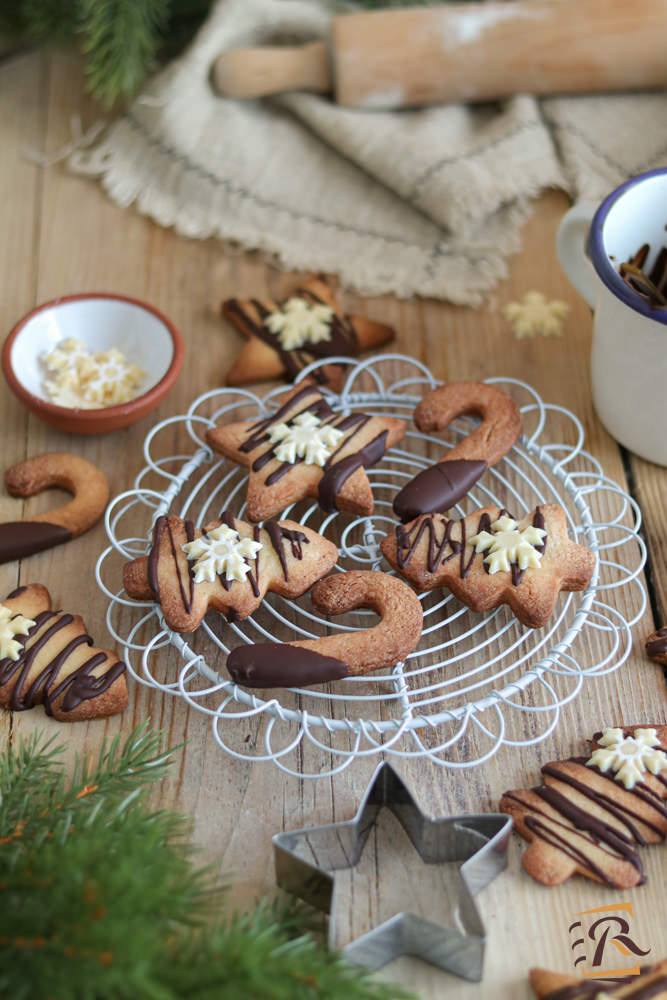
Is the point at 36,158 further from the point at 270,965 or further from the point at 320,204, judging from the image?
the point at 270,965

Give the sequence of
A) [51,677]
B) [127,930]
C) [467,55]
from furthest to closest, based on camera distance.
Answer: [467,55] → [51,677] → [127,930]

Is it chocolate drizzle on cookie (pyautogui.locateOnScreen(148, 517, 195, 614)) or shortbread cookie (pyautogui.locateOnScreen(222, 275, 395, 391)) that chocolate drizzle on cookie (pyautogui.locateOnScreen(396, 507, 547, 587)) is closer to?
chocolate drizzle on cookie (pyautogui.locateOnScreen(148, 517, 195, 614))

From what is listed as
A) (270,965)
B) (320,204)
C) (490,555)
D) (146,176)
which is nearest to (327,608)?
(490,555)

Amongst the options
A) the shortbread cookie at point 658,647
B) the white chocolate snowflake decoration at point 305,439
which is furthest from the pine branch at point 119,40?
the shortbread cookie at point 658,647

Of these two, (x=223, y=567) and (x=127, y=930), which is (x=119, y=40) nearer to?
(x=223, y=567)
